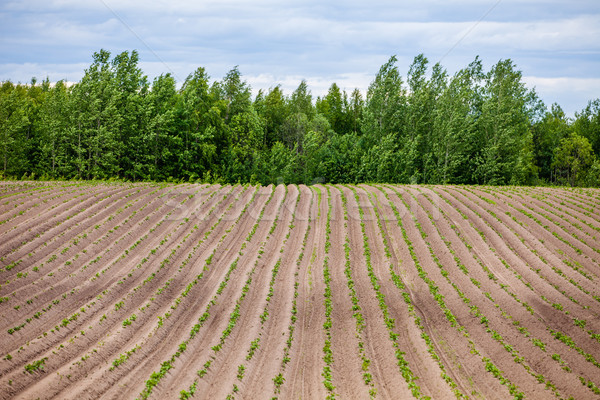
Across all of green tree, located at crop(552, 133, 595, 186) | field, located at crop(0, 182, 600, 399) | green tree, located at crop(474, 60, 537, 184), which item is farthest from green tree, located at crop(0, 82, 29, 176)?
green tree, located at crop(552, 133, 595, 186)

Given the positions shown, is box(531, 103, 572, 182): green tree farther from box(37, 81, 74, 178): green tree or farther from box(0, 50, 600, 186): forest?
box(37, 81, 74, 178): green tree

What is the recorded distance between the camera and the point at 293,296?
21094 millimetres

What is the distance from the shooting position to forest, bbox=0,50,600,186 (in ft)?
156

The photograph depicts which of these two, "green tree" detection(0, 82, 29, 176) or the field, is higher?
"green tree" detection(0, 82, 29, 176)

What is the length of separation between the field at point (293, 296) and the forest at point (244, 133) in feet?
A: 48.9

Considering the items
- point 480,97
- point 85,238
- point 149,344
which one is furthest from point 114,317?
point 480,97

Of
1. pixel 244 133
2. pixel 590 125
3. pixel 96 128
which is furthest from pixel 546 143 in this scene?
pixel 96 128

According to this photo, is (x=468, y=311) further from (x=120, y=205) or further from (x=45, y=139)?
(x=45, y=139)

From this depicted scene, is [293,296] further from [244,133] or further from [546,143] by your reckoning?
[546,143]

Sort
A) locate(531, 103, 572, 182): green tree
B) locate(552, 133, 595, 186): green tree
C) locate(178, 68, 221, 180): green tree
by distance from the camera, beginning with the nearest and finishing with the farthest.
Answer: locate(178, 68, 221, 180): green tree, locate(552, 133, 595, 186): green tree, locate(531, 103, 572, 182): green tree

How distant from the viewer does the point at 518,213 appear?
106 ft

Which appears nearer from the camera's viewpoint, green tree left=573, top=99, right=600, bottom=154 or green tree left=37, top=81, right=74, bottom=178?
green tree left=37, top=81, right=74, bottom=178

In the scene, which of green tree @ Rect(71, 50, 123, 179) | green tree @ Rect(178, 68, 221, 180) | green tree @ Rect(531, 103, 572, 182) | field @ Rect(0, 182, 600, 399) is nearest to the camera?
field @ Rect(0, 182, 600, 399)

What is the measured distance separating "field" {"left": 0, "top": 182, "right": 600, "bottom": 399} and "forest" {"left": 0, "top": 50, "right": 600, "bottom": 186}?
14.9 m
